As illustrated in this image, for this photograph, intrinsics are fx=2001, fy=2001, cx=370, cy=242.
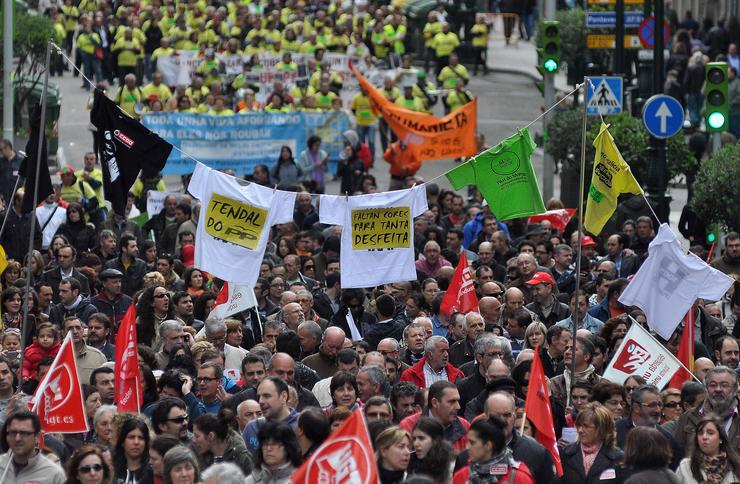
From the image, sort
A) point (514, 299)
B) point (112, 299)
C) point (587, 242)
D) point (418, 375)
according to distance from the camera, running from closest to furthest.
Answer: point (418, 375)
point (514, 299)
point (112, 299)
point (587, 242)

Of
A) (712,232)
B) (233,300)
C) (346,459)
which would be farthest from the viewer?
(712,232)

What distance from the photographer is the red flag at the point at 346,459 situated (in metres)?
9.99

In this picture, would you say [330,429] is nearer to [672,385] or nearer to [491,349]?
[491,349]

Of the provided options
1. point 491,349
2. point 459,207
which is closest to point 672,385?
point 491,349

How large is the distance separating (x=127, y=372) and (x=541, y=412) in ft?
9.21

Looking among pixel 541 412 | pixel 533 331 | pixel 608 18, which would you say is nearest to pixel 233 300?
pixel 533 331

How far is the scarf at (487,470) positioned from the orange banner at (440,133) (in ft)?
48.3

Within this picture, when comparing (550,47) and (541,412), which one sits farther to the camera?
(550,47)

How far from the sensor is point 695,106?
34.0 m

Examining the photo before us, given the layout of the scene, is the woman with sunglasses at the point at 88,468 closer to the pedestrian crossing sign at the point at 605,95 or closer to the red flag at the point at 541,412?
the red flag at the point at 541,412

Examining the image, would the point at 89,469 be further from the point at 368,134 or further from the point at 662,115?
the point at 368,134

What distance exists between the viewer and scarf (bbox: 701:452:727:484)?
11.3 meters

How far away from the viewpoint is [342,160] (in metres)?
28.1

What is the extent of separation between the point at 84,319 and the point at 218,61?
61.8 ft
